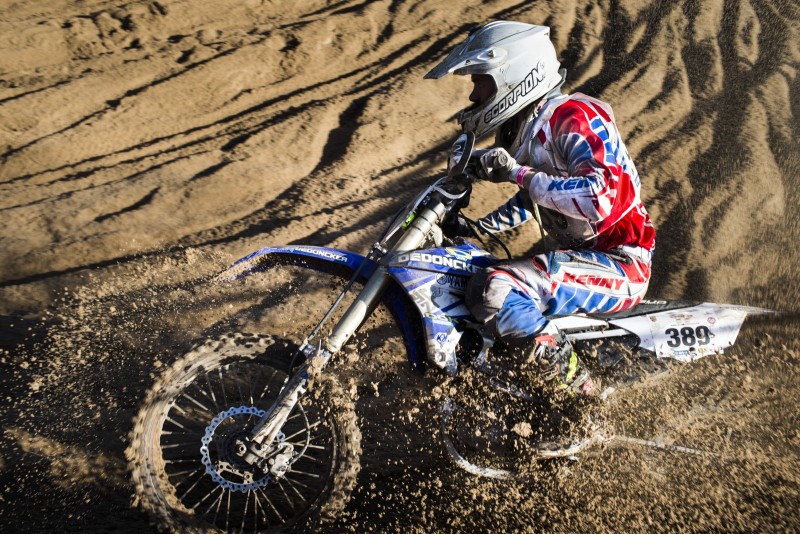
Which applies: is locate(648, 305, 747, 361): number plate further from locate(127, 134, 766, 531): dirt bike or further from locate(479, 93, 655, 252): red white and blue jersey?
locate(479, 93, 655, 252): red white and blue jersey

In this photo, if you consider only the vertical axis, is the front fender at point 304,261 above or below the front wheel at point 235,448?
above

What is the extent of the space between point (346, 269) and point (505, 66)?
106 centimetres

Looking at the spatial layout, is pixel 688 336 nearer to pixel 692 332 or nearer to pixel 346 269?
pixel 692 332

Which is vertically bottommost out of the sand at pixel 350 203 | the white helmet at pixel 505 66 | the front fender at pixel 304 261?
the sand at pixel 350 203

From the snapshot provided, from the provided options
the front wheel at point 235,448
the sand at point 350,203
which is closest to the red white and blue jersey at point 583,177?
the sand at point 350,203

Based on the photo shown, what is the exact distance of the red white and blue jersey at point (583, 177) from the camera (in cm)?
260

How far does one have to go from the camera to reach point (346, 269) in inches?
110

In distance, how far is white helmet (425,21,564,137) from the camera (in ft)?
8.68

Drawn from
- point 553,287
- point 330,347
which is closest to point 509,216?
point 553,287

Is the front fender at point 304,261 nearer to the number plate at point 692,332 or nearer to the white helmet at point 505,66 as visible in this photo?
the white helmet at point 505,66

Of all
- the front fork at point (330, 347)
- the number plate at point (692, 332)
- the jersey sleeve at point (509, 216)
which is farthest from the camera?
the jersey sleeve at point (509, 216)

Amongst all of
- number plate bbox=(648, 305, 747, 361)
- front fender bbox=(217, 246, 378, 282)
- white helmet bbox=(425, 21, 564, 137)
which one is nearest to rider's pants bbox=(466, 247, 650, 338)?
number plate bbox=(648, 305, 747, 361)

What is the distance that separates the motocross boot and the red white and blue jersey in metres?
0.50

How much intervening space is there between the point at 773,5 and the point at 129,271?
781 cm
